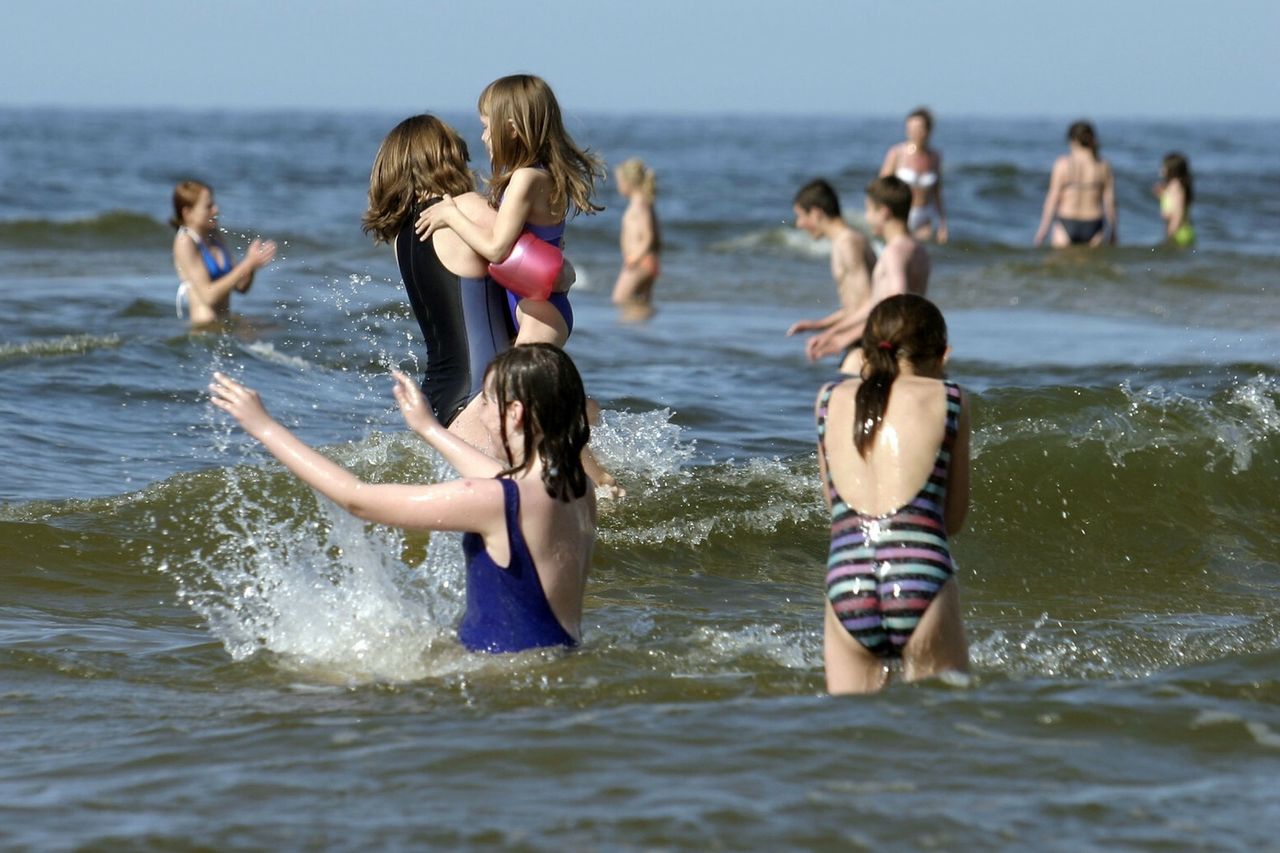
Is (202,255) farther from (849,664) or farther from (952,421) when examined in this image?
(952,421)

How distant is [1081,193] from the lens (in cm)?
1953

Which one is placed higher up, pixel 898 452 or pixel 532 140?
pixel 532 140

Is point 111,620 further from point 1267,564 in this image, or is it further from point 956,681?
point 1267,564

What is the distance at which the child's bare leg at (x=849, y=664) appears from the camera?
14.6 ft

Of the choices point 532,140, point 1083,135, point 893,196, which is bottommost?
point 893,196

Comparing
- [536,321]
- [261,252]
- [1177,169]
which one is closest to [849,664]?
[536,321]

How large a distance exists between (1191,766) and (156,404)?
24.4 ft

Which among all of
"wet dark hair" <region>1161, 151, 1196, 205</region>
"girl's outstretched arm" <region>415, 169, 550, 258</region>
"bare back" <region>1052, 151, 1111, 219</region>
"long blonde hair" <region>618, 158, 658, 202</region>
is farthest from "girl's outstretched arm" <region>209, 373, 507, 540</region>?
"wet dark hair" <region>1161, 151, 1196, 205</region>

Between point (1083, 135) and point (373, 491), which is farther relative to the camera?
point (1083, 135)

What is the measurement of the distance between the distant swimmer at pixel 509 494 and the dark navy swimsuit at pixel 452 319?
155 centimetres

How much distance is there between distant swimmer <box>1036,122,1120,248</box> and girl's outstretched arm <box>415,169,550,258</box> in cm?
1397

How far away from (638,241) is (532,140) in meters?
9.93

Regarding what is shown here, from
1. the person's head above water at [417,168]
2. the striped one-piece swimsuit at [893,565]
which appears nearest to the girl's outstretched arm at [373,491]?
the striped one-piece swimsuit at [893,565]

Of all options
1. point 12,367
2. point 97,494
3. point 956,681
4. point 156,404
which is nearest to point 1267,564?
point 956,681
